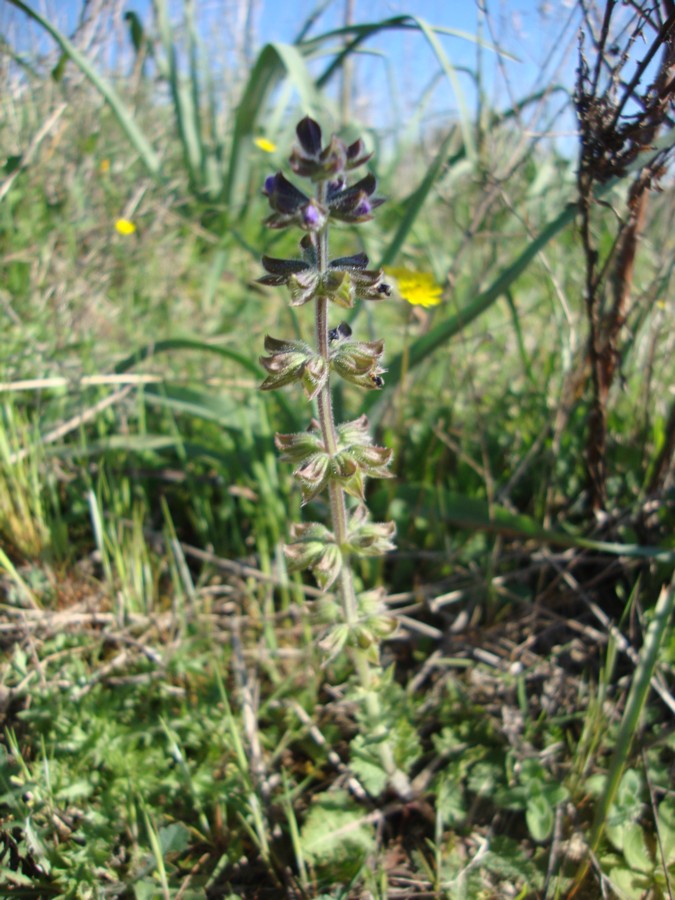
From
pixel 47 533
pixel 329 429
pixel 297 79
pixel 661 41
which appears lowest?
pixel 47 533

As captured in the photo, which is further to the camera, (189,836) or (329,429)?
(189,836)

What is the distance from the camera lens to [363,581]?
2307 millimetres

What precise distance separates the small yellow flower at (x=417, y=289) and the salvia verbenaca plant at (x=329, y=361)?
2.88ft

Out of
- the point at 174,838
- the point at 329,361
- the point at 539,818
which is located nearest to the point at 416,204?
the point at 329,361

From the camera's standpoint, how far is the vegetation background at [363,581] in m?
1.57

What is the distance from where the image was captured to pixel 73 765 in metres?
1.61

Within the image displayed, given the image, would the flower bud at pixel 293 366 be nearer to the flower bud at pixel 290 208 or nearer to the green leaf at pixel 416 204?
the flower bud at pixel 290 208

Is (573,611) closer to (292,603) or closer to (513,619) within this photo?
(513,619)

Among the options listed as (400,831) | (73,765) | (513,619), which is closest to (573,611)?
(513,619)

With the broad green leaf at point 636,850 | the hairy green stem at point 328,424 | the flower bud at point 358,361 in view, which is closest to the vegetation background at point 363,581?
the broad green leaf at point 636,850

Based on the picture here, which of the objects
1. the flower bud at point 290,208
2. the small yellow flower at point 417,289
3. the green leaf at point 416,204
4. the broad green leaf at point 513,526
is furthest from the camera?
the green leaf at point 416,204

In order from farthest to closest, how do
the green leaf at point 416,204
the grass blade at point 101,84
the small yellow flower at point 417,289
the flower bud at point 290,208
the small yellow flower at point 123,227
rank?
the small yellow flower at point 123,227
the grass blade at point 101,84
the green leaf at point 416,204
the small yellow flower at point 417,289
the flower bud at point 290,208

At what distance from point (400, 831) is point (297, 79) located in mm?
3143

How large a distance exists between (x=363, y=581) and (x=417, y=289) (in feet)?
3.48
